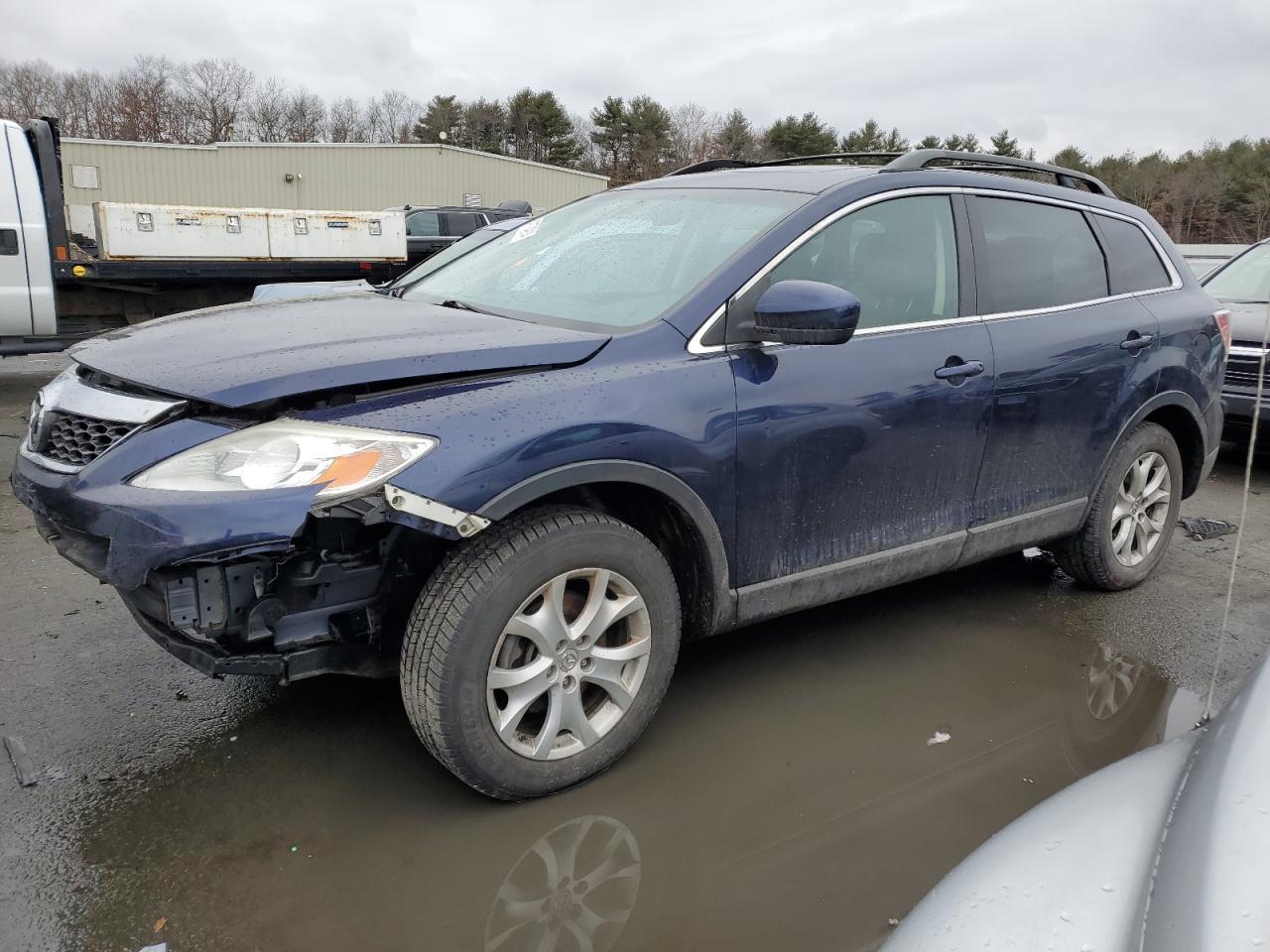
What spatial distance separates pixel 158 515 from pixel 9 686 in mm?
1603

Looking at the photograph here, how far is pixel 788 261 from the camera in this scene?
9.65 ft

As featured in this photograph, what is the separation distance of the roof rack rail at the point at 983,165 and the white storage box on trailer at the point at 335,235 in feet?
28.2

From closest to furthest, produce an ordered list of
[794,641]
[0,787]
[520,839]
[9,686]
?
[520,839] → [0,787] → [9,686] → [794,641]

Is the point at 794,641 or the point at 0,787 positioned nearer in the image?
the point at 0,787

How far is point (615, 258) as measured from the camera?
3221 millimetres

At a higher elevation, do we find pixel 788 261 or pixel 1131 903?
pixel 788 261

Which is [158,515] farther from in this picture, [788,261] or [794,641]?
[794,641]

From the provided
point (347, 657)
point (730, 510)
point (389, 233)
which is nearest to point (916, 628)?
point (730, 510)

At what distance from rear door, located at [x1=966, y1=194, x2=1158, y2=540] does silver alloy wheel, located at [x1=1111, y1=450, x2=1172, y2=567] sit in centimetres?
32

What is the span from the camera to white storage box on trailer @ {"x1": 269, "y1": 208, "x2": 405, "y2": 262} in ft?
35.0

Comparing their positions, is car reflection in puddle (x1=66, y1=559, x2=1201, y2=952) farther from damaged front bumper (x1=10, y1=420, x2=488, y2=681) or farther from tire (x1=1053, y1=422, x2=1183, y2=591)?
tire (x1=1053, y1=422, x2=1183, y2=591)

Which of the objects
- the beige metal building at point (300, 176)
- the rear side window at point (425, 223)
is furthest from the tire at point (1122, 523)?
the beige metal building at point (300, 176)

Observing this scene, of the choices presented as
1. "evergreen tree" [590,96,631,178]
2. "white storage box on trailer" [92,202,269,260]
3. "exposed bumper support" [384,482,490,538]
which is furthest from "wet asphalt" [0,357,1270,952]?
"evergreen tree" [590,96,631,178]

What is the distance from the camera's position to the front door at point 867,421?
284cm
